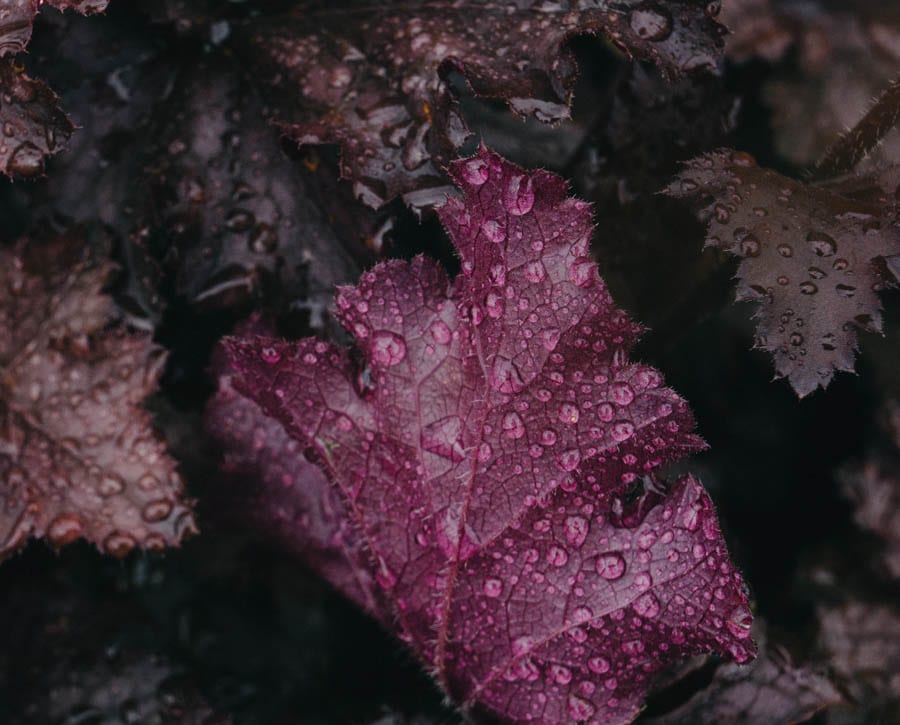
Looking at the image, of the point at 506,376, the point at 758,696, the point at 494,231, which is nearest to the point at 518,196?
the point at 494,231

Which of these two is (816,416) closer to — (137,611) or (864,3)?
(864,3)

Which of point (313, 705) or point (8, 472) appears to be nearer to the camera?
point (8, 472)

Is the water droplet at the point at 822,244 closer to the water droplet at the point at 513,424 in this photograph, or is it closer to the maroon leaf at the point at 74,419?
the water droplet at the point at 513,424

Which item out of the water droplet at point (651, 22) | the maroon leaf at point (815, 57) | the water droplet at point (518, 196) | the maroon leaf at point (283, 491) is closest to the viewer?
the water droplet at point (518, 196)

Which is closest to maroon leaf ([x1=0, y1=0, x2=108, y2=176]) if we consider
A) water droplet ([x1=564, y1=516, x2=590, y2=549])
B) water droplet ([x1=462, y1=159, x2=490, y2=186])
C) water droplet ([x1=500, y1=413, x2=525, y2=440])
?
water droplet ([x1=462, y1=159, x2=490, y2=186])

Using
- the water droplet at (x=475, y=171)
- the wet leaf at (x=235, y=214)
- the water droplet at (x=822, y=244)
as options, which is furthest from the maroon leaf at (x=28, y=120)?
the water droplet at (x=822, y=244)

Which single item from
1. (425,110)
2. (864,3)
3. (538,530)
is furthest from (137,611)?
(864,3)

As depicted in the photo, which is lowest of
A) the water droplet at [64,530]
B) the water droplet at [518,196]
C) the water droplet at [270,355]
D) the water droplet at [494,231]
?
the water droplet at [64,530]
